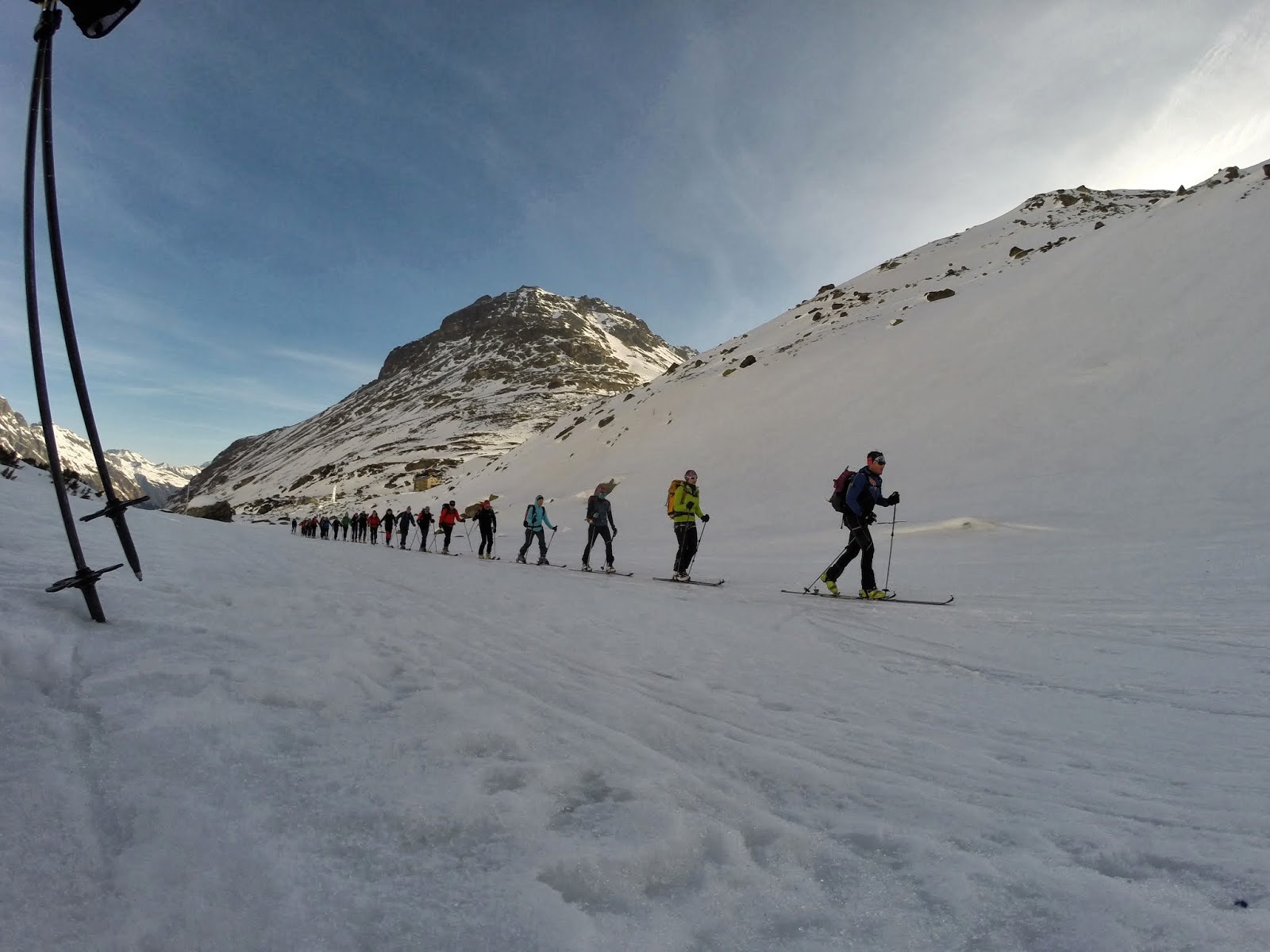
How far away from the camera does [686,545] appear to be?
10688 mm

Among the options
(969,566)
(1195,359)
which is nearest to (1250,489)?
(969,566)

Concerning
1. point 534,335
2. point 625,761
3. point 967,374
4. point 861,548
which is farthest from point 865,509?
point 534,335

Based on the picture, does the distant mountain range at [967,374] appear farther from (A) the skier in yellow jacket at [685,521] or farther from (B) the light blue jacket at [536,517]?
(A) the skier in yellow jacket at [685,521]

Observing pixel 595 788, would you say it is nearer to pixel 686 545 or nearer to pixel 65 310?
pixel 65 310

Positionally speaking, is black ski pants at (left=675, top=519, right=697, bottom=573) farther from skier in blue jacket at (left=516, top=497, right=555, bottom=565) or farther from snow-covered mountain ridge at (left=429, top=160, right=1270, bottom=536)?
snow-covered mountain ridge at (left=429, top=160, right=1270, bottom=536)

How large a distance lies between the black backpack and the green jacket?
7.93 ft

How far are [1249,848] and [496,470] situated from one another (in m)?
44.7

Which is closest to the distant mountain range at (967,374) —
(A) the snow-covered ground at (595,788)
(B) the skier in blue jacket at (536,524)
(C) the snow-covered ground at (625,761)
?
(B) the skier in blue jacket at (536,524)

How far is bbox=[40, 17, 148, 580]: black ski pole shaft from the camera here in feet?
9.57

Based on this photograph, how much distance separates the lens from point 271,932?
1.42 meters

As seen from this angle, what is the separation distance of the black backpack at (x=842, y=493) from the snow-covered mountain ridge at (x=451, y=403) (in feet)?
155

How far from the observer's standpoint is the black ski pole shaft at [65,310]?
9.57 ft

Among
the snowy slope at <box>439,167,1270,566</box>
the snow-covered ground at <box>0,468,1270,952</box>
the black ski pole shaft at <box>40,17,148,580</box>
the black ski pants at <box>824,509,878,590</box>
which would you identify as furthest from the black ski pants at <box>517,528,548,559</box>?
the black ski pole shaft at <box>40,17,148,580</box>

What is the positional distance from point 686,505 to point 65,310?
8.55 meters
